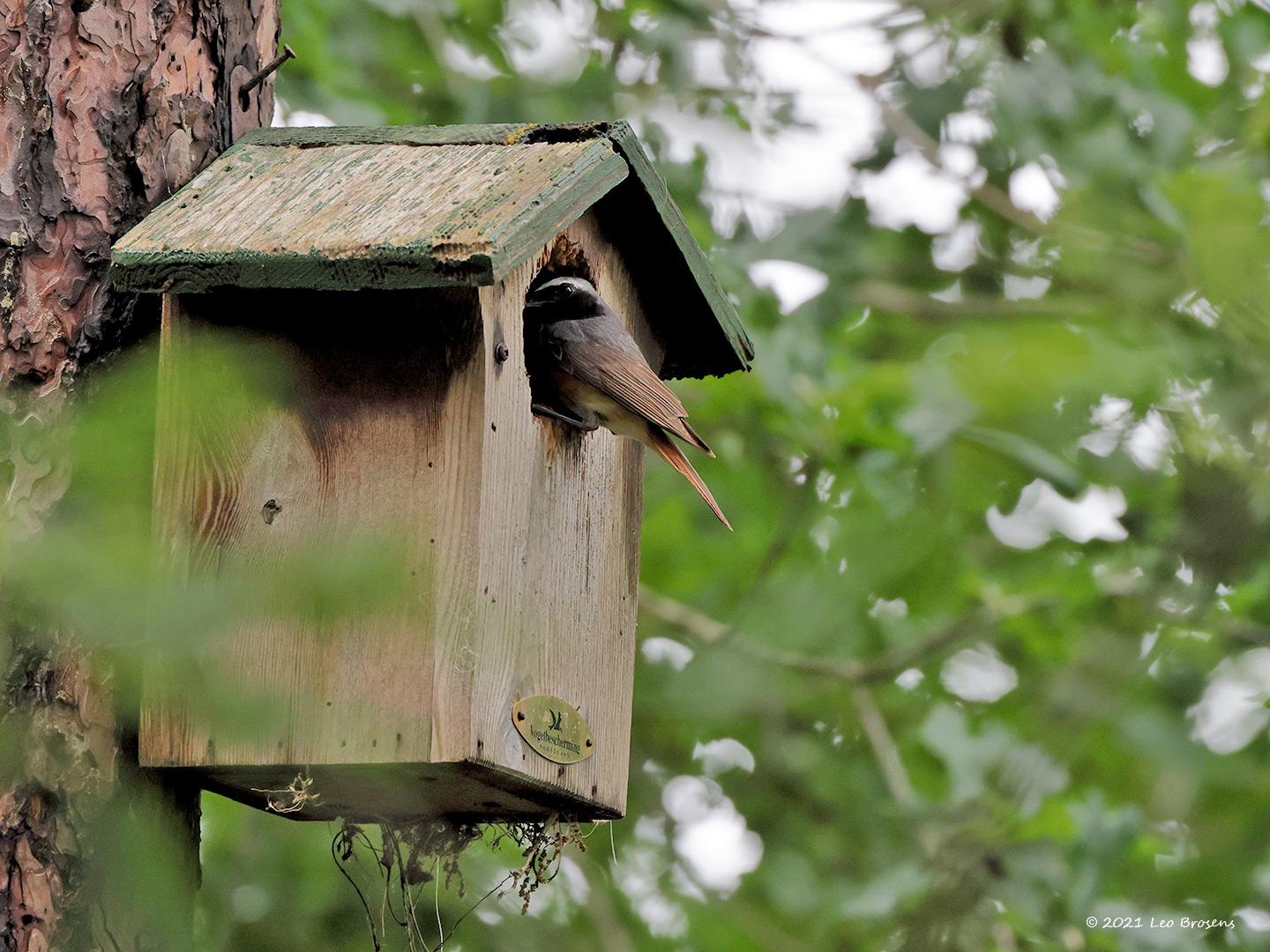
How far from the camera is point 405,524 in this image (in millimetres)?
2613

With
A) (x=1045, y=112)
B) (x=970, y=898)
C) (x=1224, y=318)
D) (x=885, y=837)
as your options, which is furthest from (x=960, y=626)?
(x=1224, y=318)

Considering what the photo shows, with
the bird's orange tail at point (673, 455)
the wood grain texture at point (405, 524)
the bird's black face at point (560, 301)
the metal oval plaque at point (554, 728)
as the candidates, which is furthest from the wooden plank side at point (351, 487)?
the bird's orange tail at point (673, 455)

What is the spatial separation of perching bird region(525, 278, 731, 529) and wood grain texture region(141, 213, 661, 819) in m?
0.13

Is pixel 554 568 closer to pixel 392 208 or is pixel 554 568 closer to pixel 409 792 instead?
pixel 409 792

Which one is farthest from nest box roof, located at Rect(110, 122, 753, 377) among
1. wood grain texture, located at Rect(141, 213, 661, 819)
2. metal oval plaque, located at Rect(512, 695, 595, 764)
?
metal oval plaque, located at Rect(512, 695, 595, 764)

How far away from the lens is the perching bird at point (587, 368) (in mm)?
3035

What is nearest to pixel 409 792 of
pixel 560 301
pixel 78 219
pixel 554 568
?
pixel 554 568

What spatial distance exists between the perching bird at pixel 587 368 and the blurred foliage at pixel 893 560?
595 millimetres

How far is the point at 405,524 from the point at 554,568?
374mm

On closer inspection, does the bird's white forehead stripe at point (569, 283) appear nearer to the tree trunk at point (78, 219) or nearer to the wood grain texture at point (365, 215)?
the wood grain texture at point (365, 215)

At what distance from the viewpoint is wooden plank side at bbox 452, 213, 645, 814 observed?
2.65 m

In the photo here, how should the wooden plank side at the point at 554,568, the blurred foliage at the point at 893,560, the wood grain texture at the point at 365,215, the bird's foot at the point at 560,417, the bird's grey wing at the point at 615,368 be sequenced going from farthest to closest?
1. the blurred foliage at the point at 893,560
2. the bird's grey wing at the point at 615,368
3. the bird's foot at the point at 560,417
4. the wooden plank side at the point at 554,568
5. the wood grain texture at the point at 365,215

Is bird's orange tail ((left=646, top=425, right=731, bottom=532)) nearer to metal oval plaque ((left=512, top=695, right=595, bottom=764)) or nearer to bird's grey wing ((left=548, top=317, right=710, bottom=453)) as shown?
bird's grey wing ((left=548, top=317, right=710, bottom=453))

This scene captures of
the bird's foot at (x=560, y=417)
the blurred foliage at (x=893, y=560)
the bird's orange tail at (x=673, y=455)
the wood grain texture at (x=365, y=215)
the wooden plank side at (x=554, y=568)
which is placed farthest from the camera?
the blurred foliage at (x=893, y=560)
